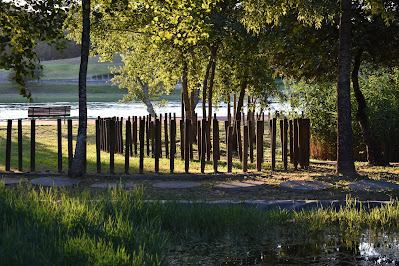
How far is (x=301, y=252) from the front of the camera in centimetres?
561

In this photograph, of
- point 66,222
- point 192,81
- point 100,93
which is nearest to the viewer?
point 66,222

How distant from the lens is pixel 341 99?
1113 cm

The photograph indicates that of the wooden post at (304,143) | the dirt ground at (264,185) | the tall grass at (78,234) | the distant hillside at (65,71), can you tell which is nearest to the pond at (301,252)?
the tall grass at (78,234)

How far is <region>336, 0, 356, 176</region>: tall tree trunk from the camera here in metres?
11.1

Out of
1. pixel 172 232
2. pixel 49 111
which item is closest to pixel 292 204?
pixel 172 232

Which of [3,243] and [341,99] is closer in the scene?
[3,243]

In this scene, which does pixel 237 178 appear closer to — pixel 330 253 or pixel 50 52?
pixel 330 253

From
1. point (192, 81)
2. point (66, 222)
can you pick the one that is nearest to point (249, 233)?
point (66, 222)

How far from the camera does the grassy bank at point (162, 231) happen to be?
14.9 feet

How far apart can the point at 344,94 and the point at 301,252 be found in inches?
244

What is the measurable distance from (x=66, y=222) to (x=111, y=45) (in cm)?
1584

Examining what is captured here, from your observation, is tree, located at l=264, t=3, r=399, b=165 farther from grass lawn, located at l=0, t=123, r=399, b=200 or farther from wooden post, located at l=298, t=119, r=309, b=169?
grass lawn, located at l=0, t=123, r=399, b=200

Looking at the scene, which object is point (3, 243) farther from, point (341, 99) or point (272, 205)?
point (341, 99)

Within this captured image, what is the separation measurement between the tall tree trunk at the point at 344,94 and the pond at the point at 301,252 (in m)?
5.06
